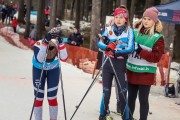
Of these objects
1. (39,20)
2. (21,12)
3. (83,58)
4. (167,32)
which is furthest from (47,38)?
(21,12)

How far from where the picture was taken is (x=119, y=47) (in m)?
5.39

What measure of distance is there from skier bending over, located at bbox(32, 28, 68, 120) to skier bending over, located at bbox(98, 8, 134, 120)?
0.60m

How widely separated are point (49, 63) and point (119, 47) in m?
1.00

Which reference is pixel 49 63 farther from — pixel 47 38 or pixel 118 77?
pixel 118 77

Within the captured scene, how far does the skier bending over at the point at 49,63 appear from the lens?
5312 mm

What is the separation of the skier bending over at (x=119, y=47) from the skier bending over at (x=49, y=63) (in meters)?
0.60

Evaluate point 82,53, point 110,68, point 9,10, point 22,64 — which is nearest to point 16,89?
point 110,68

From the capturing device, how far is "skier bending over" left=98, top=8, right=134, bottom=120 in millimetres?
5320

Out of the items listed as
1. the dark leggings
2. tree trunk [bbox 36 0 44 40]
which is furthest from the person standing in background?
tree trunk [bbox 36 0 44 40]

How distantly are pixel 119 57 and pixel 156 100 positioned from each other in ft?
13.2

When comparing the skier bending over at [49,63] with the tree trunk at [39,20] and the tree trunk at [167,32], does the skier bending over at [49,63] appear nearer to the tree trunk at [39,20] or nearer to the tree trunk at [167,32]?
the tree trunk at [167,32]

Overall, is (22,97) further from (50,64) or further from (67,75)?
(67,75)

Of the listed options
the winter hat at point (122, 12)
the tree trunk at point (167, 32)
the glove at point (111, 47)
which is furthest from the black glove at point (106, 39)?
the tree trunk at point (167, 32)

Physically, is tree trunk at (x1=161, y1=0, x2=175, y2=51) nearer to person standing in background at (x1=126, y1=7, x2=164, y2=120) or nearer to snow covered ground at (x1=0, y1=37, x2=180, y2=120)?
snow covered ground at (x1=0, y1=37, x2=180, y2=120)
